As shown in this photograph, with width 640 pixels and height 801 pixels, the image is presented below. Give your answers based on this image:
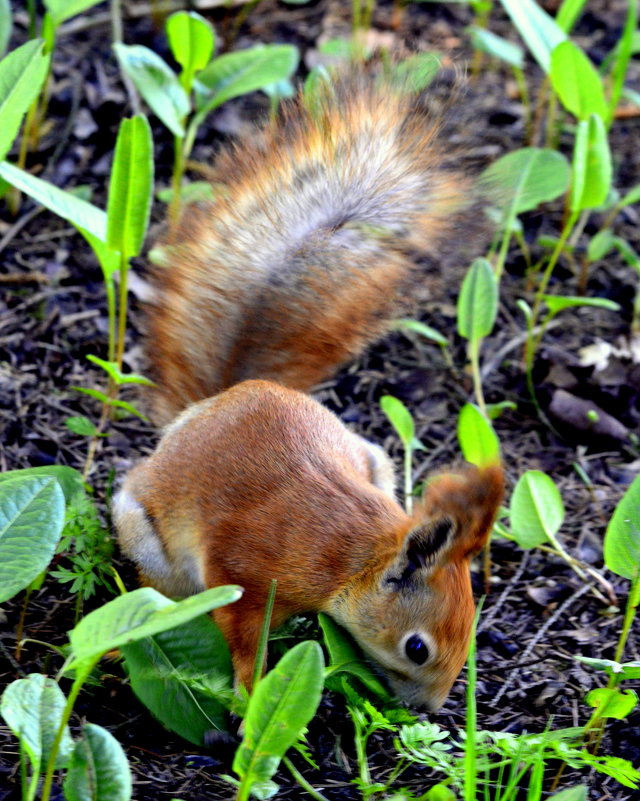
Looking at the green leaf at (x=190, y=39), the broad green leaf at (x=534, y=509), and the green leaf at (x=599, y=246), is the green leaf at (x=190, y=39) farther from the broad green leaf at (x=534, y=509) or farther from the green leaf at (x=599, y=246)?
the broad green leaf at (x=534, y=509)

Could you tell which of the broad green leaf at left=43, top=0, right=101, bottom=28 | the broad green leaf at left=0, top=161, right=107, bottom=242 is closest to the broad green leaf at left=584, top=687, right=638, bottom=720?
the broad green leaf at left=0, top=161, right=107, bottom=242

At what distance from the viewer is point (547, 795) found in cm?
200

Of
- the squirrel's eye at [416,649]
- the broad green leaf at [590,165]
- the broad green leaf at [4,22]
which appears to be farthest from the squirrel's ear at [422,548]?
the broad green leaf at [4,22]

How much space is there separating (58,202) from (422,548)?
119 centimetres

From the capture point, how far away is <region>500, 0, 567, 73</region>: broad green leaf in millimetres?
3281

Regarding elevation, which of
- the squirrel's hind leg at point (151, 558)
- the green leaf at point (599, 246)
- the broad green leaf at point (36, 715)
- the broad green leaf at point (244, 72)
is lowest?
the squirrel's hind leg at point (151, 558)

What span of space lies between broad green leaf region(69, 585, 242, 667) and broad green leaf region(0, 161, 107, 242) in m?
1.14

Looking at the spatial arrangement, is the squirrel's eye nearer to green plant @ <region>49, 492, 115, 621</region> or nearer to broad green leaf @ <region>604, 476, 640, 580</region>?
broad green leaf @ <region>604, 476, 640, 580</region>

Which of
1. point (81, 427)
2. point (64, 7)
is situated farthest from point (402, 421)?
point (64, 7)

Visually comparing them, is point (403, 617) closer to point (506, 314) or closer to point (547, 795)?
point (547, 795)

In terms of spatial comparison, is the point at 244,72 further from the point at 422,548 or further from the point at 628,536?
the point at 628,536

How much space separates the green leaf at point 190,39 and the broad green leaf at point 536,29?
940mm

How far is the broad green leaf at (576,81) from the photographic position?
3137 mm

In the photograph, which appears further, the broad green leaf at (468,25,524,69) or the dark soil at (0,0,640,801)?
the broad green leaf at (468,25,524,69)
